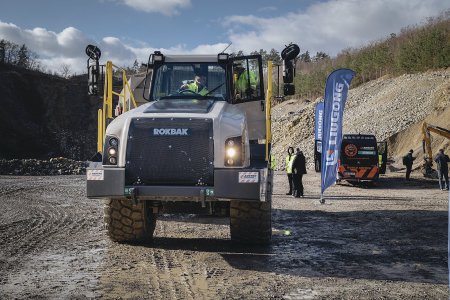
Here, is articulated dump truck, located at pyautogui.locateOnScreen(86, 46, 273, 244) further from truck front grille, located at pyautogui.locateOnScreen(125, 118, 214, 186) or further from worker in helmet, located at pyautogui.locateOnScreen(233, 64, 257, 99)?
worker in helmet, located at pyautogui.locateOnScreen(233, 64, 257, 99)

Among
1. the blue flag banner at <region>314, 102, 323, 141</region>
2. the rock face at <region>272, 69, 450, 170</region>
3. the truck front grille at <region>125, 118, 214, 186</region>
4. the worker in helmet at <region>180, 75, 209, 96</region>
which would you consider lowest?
the truck front grille at <region>125, 118, 214, 186</region>

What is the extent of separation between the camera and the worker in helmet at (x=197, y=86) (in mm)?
7859

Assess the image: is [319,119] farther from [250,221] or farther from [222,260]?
[222,260]

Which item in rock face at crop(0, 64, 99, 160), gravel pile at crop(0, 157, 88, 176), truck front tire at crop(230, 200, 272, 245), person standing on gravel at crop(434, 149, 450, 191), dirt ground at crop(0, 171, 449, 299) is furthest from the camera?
rock face at crop(0, 64, 99, 160)

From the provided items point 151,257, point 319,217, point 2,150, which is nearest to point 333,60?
point 2,150

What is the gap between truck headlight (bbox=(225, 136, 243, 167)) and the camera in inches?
239

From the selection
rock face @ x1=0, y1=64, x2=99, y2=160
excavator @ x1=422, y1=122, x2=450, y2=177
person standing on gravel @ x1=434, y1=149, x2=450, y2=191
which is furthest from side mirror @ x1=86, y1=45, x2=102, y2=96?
rock face @ x1=0, y1=64, x2=99, y2=160

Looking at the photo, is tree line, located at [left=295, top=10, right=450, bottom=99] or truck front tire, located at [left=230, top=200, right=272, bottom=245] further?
tree line, located at [left=295, top=10, right=450, bottom=99]

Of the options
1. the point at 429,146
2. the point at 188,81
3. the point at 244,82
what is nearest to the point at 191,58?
the point at 188,81

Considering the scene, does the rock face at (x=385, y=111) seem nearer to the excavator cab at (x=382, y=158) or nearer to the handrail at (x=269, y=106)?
the excavator cab at (x=382, y=158)

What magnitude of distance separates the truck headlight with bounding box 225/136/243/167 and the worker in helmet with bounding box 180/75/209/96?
1971mm

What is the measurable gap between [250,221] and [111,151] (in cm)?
219

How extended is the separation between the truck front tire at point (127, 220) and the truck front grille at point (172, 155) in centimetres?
87

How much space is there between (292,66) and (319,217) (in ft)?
15.2
